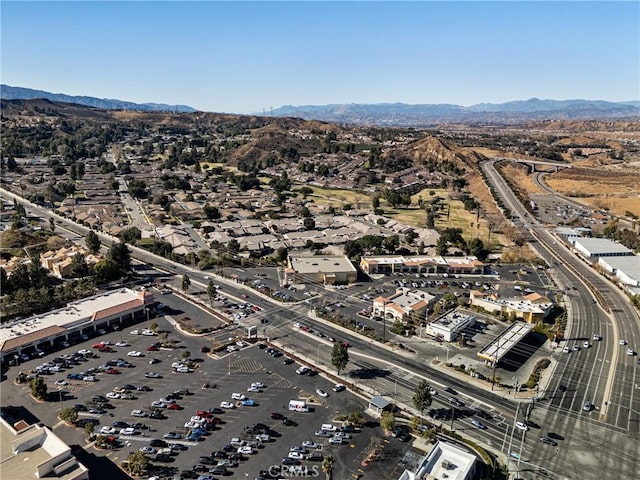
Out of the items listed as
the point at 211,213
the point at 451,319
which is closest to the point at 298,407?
the point at 451,319

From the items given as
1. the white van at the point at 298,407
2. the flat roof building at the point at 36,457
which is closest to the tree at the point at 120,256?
the flat roof building at the point at 36,457

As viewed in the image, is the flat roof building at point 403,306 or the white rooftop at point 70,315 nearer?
the white rooftop at point 70,315

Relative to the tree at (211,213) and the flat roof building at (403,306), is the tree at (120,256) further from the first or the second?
the flat roof building at (403,306)

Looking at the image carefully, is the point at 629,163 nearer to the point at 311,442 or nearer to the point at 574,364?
the point at 574,364

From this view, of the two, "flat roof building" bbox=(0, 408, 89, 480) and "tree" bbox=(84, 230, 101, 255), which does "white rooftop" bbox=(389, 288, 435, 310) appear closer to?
"flat roof building" bbox=(0, 408, 89, 480)

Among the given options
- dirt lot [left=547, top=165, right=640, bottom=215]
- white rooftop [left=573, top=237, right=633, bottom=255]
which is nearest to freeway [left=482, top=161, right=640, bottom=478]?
white rooftop [left=573, top=237, right=633, bottom=255]

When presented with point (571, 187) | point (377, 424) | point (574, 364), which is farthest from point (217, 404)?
point (571, 187)

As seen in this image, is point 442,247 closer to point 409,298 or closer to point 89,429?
point 409,298
